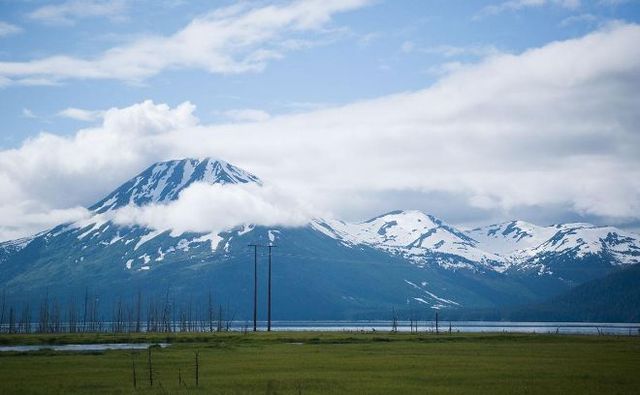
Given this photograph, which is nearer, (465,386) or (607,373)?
(465,386)

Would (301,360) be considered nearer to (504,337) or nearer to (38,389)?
(38,389)

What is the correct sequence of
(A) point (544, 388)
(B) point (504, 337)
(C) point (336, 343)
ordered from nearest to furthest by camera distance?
(A) point (544, 388) < (C) point (336, 343) < (B) point (504, 337)

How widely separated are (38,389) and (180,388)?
971 centimetres

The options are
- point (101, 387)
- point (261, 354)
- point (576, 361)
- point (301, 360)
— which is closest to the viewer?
point (101, 387)

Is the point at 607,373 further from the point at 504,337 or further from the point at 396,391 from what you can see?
the point at 504,337

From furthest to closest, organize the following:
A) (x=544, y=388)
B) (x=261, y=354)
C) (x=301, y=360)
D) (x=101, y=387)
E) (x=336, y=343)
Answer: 1. (x=336, y=343)
2. (x=261, y=354)
3. (x=301, y=360)
4. (x=101, y=387)
5. (x=544, y=388)

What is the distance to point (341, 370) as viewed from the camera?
65875 mm

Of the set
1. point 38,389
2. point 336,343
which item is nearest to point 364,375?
point 38,389

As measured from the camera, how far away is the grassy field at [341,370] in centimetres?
5278

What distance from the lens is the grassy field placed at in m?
52.8

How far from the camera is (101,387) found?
180 feet

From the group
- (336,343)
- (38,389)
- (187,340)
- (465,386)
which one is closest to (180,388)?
(38,389)

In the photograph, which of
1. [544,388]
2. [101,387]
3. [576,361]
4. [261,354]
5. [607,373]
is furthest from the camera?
[261,354]

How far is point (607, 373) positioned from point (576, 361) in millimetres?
12098
